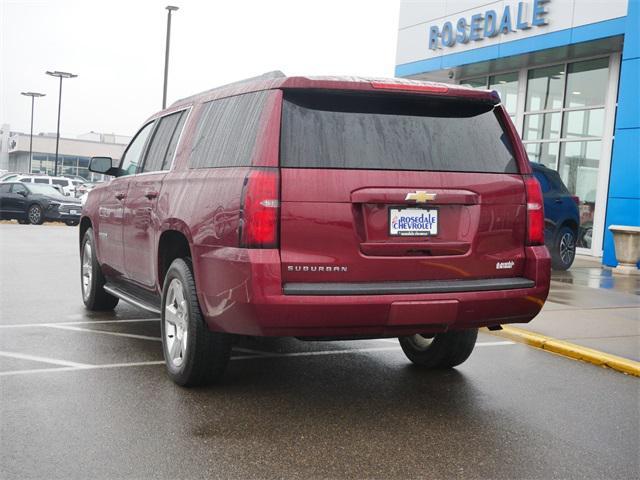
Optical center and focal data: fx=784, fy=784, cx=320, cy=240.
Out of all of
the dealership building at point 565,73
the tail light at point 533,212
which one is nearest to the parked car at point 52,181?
the dealership building at point 565,73

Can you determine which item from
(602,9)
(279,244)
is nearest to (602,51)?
(602,9)

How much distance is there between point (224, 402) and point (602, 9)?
13.8 m

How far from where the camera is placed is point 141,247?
19.8ft

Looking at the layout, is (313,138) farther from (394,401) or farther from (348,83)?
(394,401)

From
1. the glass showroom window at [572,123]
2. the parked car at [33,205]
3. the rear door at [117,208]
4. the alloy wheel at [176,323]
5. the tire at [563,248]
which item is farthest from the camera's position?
the parked car at [33,205]

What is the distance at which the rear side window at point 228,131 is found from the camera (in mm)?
4648

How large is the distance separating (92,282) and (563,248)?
347 inches

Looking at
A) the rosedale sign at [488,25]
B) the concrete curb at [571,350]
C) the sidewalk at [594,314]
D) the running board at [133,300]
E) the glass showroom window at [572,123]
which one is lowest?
the concrete curb at [571,350]

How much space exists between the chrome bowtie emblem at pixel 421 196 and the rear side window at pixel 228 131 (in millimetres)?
944

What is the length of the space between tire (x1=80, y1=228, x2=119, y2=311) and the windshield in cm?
2065

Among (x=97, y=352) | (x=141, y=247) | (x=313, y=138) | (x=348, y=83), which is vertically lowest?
(x=97, y=352)

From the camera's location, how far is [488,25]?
1877 cm

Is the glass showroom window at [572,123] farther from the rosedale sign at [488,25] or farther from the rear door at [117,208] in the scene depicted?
the rear door at [117,208]

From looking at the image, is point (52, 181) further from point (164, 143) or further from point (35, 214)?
point (164, 143)
